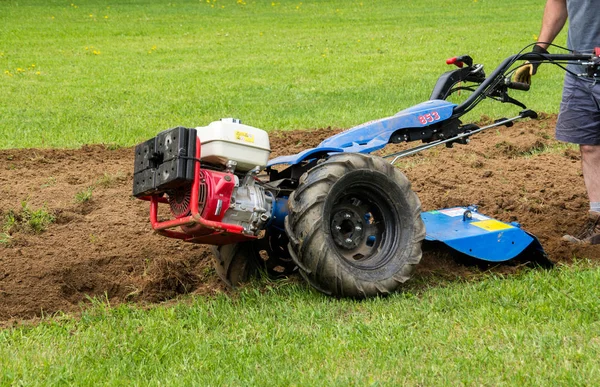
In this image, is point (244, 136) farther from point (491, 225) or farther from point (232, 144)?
point (491, 225)

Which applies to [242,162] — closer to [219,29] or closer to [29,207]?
[29,207]

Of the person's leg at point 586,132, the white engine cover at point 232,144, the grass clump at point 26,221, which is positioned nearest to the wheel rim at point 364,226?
the white engine cover at point 232,144

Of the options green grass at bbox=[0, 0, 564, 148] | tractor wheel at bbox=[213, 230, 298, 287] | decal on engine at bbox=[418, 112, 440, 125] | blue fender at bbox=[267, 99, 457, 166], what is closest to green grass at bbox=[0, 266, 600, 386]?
tractor wheel at bbox=[213, 230, 298, 287]

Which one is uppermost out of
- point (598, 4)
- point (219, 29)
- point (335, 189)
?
point (598, 4)

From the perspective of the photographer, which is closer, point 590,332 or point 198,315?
point 590,332

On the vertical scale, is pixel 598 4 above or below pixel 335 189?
above

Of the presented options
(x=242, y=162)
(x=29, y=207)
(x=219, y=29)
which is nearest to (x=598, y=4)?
(x=242, y=162)

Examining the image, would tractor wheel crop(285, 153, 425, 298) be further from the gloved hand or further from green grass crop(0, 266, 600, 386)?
the gloved hand

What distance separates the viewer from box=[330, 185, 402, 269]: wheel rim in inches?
181

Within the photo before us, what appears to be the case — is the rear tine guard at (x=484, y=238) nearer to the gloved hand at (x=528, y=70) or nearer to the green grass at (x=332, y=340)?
the green grass at (x=332, y=340)

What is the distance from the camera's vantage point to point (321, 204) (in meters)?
4.35

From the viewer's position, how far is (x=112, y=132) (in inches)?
378

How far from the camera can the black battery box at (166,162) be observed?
159 inches

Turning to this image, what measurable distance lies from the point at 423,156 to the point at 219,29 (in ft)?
48.4
